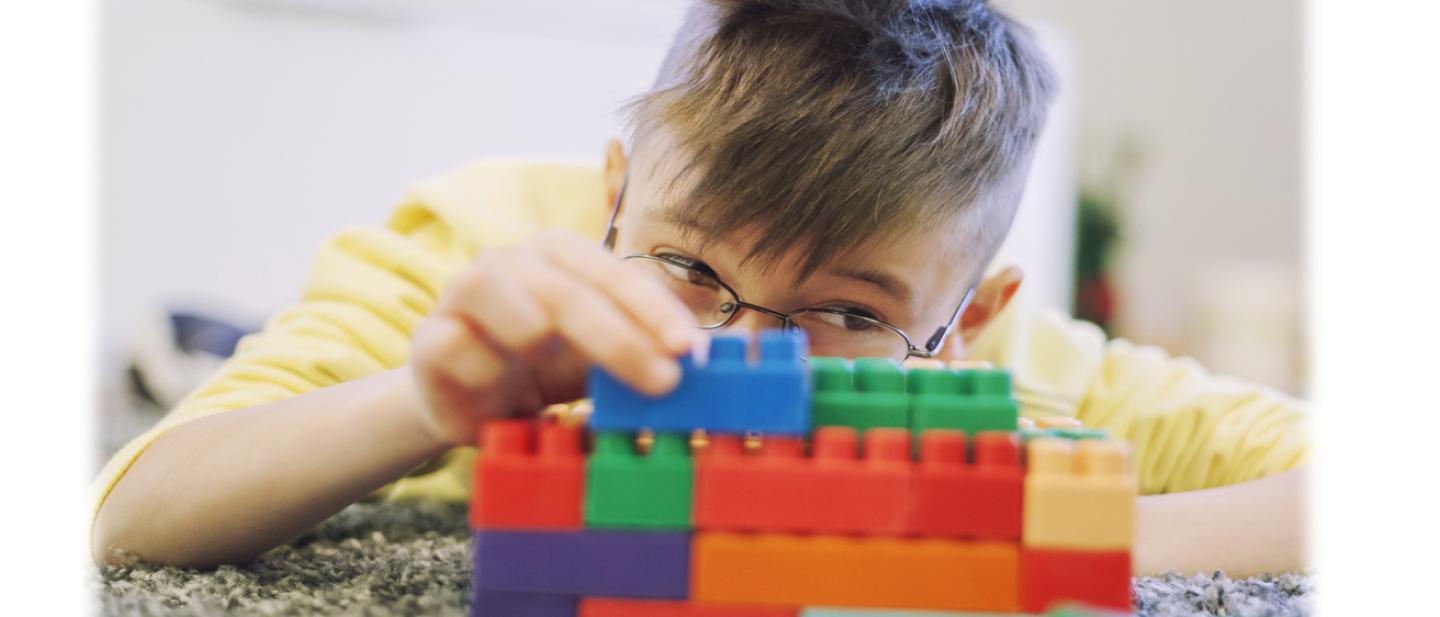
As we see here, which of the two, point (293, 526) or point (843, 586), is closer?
point (843, 586)

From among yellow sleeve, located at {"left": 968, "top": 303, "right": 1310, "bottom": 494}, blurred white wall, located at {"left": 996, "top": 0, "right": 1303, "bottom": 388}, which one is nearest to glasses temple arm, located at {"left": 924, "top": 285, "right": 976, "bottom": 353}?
yellow sleeve, located at {"left": 968, "top": 303, "right": 1310, "bottom": 494}

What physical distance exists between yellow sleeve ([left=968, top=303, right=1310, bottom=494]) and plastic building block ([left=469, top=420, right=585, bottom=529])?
73cm

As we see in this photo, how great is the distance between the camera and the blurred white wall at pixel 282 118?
2666 mm

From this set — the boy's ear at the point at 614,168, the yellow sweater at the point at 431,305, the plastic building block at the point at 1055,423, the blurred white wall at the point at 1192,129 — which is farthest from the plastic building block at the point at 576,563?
the blurred white wall at the point at 1192,129

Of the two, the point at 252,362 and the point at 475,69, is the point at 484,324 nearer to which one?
the point at 252,362

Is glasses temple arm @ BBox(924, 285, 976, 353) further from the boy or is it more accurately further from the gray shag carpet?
the gray shag carpet

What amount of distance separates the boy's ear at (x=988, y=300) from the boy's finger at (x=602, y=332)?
64 centimetres

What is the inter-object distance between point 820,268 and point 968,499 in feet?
1.05

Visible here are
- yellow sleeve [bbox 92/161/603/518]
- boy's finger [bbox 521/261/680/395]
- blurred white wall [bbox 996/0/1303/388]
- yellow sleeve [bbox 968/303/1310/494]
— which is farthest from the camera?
blurred white wall [bbox 996/0/1303/388]

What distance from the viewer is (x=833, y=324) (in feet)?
2.79

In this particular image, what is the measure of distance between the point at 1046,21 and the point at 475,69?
1.82 metres

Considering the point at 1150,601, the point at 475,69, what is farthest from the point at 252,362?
the point at 475,69

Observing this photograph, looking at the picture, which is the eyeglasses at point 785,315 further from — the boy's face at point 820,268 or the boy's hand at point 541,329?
the boy's hand at point 541,329

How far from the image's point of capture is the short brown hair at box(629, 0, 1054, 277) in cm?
78
